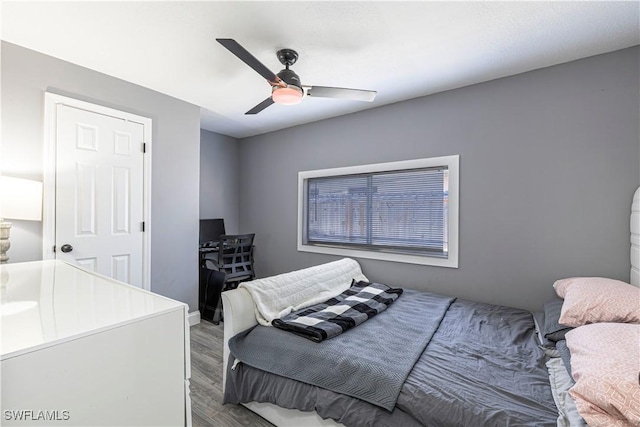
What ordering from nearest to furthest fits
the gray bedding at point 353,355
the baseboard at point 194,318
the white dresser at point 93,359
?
the white dresser at point 93,359 → the gray bedding at point 353,355 → the baseboard at point 194,318

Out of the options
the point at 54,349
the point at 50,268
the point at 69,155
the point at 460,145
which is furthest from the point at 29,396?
the point at 460,145

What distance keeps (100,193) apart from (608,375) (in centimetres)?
344

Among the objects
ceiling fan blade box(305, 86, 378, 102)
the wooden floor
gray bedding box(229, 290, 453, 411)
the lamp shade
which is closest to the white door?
the lamp shade

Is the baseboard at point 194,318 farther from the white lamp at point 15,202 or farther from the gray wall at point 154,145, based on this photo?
the white lamp at point 15,202

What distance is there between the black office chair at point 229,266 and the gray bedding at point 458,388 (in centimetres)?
166

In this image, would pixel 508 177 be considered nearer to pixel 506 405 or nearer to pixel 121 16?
pixel 506 405

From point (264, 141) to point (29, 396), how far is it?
4075 mm

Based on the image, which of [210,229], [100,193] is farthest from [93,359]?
[210,229]

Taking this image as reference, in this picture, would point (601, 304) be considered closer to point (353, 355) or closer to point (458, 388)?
point (458, 388)

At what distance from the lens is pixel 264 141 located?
4465 mm

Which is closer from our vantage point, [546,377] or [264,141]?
[546,377]

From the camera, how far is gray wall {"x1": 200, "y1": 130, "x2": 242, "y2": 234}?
4.31 m

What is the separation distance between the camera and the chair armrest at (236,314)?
1.92 meters

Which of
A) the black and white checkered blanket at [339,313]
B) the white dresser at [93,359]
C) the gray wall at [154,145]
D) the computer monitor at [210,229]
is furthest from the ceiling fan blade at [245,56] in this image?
the computer monitor at [210,229]
